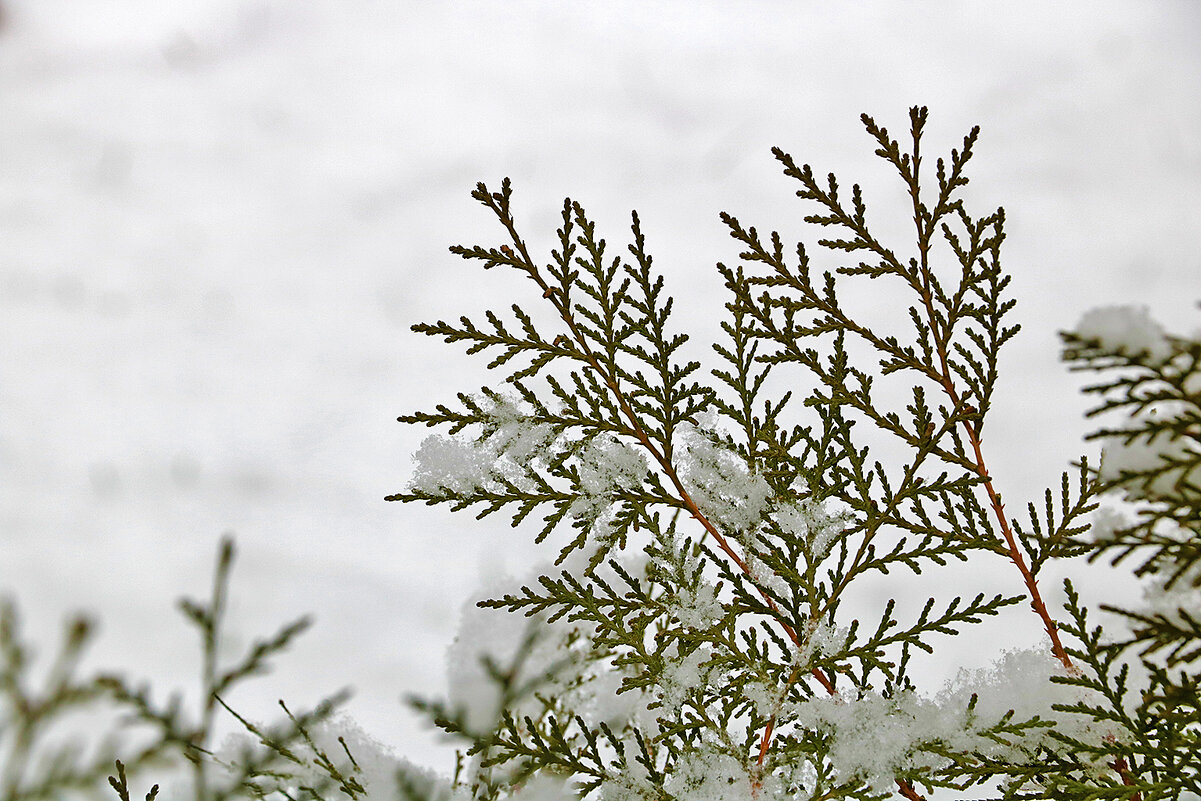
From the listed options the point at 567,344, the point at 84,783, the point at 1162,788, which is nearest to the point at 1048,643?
the point at 1162,788

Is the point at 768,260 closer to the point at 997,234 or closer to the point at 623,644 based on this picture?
the point at 997,234

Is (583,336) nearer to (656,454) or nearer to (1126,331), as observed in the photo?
(656,454)

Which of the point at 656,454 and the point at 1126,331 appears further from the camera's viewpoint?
the point at 656,454

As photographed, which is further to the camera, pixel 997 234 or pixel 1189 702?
pixel 997 234

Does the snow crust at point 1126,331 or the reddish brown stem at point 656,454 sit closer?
the snow crust at point 1126,331

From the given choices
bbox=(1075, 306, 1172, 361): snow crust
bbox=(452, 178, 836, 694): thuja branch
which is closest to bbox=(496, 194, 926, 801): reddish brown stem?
bbox=(452, 178, 836, 694): thuja branch

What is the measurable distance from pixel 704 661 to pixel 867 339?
1.25m

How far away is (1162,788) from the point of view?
2432 millimetres

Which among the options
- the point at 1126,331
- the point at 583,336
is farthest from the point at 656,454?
the point at 1126,331

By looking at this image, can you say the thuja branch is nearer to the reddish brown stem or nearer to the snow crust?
the reddish brown stem

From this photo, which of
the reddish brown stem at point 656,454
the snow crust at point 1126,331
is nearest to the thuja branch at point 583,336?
the reddish brown stem at point 656,454

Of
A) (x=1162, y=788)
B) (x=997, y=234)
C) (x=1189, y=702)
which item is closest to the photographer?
(x=1189, y=702)

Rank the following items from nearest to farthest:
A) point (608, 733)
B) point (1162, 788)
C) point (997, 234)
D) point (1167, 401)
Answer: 1. point (1167, 401)
2. point (1162, 788)
3. point (608, 733)
4. point (997, 234)

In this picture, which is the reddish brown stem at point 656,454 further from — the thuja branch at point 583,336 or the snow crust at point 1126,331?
the snow crust at point 1126,331
